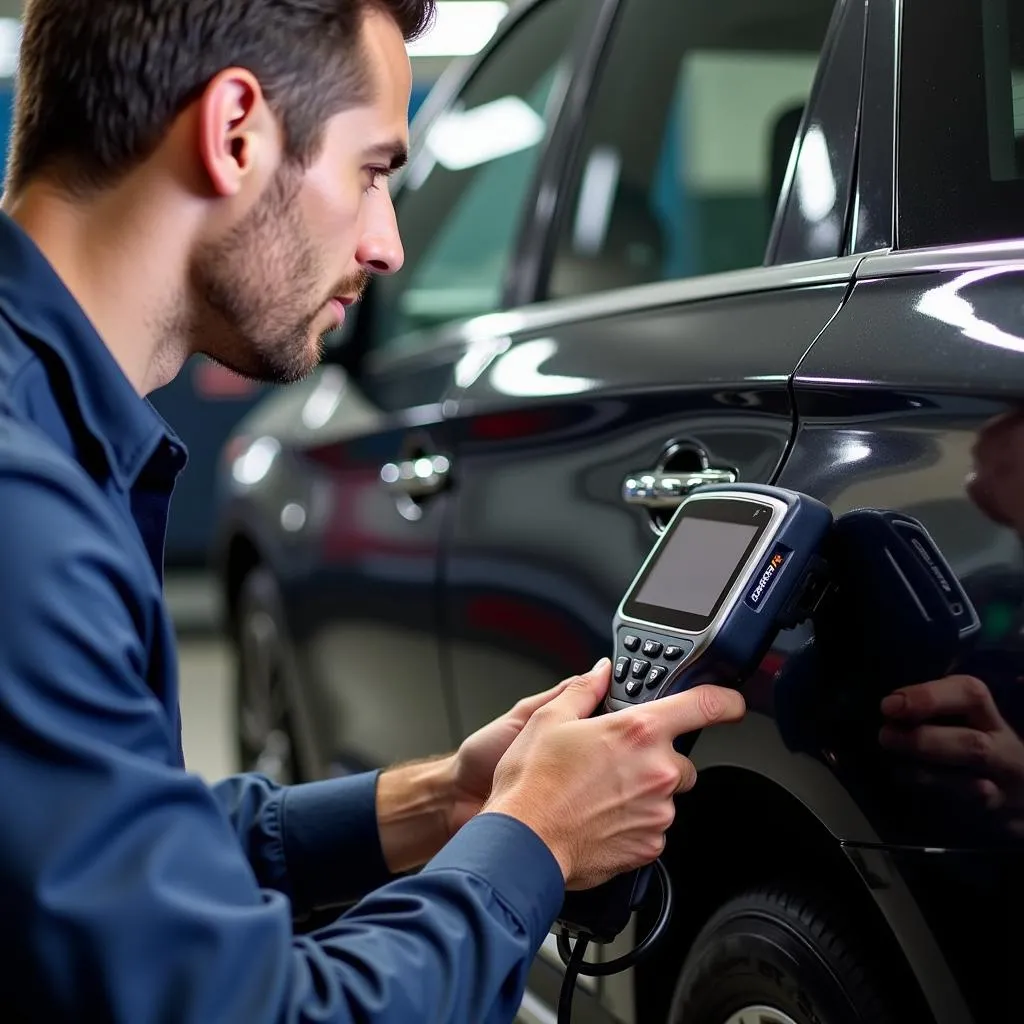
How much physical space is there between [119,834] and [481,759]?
21.8 inches

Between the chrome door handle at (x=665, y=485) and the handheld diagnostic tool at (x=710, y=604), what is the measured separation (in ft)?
0.19

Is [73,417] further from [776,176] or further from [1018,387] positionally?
[776,176]

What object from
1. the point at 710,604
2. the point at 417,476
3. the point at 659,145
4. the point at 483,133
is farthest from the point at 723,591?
the point at 483,133

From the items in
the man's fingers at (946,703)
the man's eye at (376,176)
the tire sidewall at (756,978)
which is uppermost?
the man's eye at (376,176)

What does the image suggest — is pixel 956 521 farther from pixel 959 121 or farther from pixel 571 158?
pixel 571 158

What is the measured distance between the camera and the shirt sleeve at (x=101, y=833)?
2.86 ft

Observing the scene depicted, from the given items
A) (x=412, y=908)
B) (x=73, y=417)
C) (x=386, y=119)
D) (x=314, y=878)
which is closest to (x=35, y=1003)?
(x=412, y=908)

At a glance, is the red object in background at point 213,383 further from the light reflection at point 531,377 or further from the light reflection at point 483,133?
the light reflection at point 531,377

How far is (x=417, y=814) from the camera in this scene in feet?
4.76

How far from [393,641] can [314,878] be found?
0.69 metres

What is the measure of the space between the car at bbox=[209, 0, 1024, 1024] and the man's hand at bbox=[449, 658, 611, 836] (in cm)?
16

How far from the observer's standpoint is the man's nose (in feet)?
4.11

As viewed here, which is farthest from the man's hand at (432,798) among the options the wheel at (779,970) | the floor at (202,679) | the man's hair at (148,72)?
the floor at (202,679)

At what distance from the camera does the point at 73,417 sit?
1045mm
